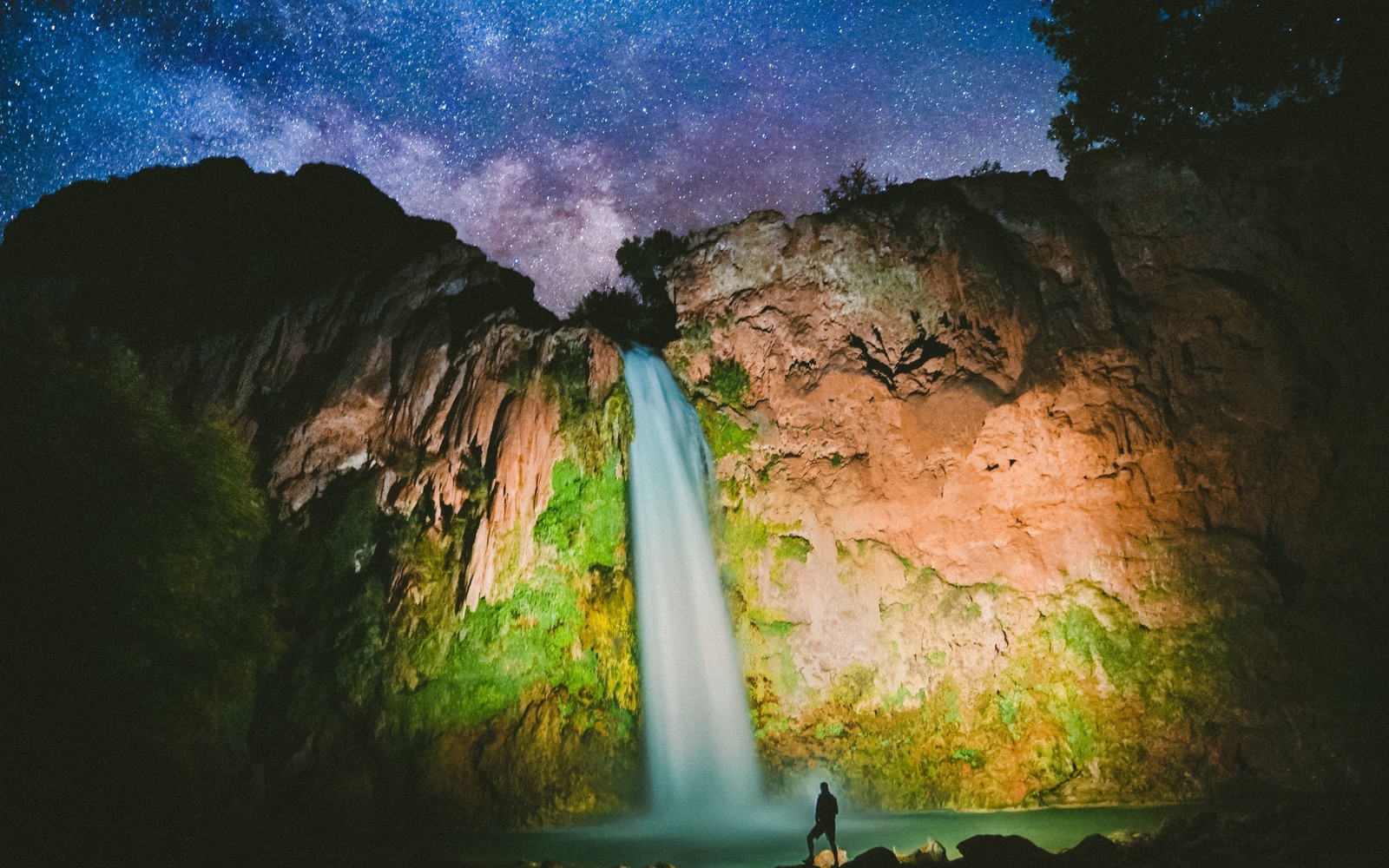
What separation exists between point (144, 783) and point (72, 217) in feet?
67.7

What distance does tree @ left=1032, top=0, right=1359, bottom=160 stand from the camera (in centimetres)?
1171

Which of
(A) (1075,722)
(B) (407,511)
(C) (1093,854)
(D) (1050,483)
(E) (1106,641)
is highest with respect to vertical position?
(B) (407,511)

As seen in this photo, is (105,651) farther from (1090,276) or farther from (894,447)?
(1090,276)

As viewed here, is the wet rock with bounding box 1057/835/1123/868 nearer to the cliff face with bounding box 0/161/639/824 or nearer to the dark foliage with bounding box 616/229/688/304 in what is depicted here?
the cliff face with bounding box 0/161/639/824

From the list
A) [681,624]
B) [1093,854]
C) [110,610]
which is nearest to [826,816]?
[1093,854]

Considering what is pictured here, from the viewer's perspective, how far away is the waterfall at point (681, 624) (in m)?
14.8

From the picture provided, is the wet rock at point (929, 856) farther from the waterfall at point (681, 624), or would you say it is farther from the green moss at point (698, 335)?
the green moss at point (698, 335)

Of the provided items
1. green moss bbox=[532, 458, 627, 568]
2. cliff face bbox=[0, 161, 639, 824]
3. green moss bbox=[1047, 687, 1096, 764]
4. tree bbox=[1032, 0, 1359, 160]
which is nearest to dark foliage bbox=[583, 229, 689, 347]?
cliff face bbox=[0, 161, 639, 824]

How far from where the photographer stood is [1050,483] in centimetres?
1448

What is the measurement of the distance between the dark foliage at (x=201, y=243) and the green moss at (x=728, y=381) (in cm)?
925

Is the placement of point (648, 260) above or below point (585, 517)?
above

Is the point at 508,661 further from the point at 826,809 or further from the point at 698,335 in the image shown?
the point at 698,335

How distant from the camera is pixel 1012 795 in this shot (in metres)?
13.4

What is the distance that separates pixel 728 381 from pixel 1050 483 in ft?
25.4
